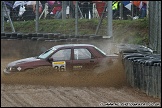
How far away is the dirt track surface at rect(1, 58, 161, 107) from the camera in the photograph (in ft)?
28.7

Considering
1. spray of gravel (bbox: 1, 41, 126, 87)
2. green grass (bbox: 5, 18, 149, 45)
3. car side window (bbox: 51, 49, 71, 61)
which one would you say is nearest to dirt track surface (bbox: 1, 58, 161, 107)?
spray of gravel (bbox: 1, 41, 126, 87)

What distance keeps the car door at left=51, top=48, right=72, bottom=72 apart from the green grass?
10.9 m

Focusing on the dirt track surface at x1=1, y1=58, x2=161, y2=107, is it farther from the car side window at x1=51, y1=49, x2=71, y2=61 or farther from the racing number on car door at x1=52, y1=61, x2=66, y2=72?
the car side window at x1=51, y1=49, x2=71, y2=61

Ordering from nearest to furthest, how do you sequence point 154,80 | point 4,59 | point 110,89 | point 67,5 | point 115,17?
point 154,80
point 110,89
point 4,59
point 67,5
point 115,17

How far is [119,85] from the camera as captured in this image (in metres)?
11.2

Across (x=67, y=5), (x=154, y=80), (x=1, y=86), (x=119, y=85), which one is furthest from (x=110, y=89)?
(x=67, y=5)

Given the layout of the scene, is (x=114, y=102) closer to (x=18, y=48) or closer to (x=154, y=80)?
(x=154, y=80)

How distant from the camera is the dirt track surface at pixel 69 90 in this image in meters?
8.75

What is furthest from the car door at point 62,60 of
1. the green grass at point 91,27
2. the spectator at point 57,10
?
the green grass at point 91,27

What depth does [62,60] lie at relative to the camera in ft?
40.9

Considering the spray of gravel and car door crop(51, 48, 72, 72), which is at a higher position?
car door crop(51, 48, 72, 72)

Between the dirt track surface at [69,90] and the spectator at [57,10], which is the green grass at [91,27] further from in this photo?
the dirt track surface at [69,90]

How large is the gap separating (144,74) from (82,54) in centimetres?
314

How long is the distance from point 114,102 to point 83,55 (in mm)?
4171
